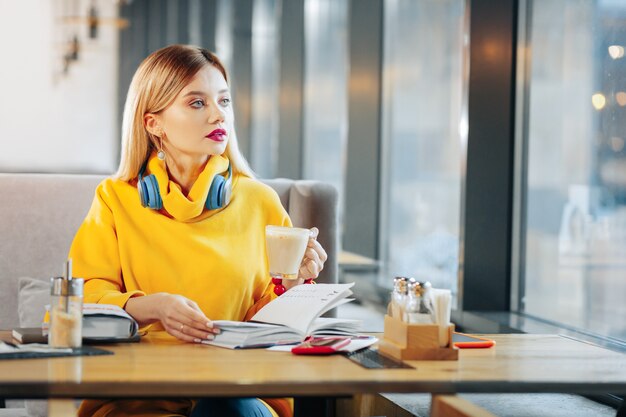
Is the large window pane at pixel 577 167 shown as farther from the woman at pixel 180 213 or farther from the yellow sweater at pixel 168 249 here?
the yellow sweater at pixel 168 249

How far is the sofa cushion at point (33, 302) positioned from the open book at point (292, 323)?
2.73 ft

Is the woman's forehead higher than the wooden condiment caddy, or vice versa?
the woman's forehead

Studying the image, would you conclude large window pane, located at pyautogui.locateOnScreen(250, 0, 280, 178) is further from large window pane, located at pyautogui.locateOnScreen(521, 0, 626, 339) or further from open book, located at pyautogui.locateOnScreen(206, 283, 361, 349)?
open book, located at pyautogui.locateOnScreen(206, 283, 361, 349)

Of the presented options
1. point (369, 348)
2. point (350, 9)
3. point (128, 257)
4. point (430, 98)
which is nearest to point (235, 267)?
point (128, 257)

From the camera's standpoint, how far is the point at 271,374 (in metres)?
1.45

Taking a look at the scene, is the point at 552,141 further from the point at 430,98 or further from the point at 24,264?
the point at 24,264

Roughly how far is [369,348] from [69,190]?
4.08ft

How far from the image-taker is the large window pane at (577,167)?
103 inches

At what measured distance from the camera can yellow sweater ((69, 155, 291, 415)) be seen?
2.12 metres

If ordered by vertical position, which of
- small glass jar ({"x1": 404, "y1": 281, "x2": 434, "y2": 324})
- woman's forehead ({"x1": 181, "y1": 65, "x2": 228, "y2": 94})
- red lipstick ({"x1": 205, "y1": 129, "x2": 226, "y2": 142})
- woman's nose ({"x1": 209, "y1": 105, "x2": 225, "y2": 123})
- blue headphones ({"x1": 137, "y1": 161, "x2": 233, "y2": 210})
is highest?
woman's forehead ({"x1": 181, "y1": 65, "x2": 228, "y2": 94})

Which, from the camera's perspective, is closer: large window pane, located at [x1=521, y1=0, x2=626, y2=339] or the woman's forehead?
the woman's forehead

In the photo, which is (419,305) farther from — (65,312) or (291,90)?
(291,90)

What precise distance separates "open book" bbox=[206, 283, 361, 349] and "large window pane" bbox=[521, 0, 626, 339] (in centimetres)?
105

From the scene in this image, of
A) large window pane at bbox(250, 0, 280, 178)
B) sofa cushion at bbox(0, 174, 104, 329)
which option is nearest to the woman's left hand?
sofa cushion at bbox(0, 174, 104, 329)
